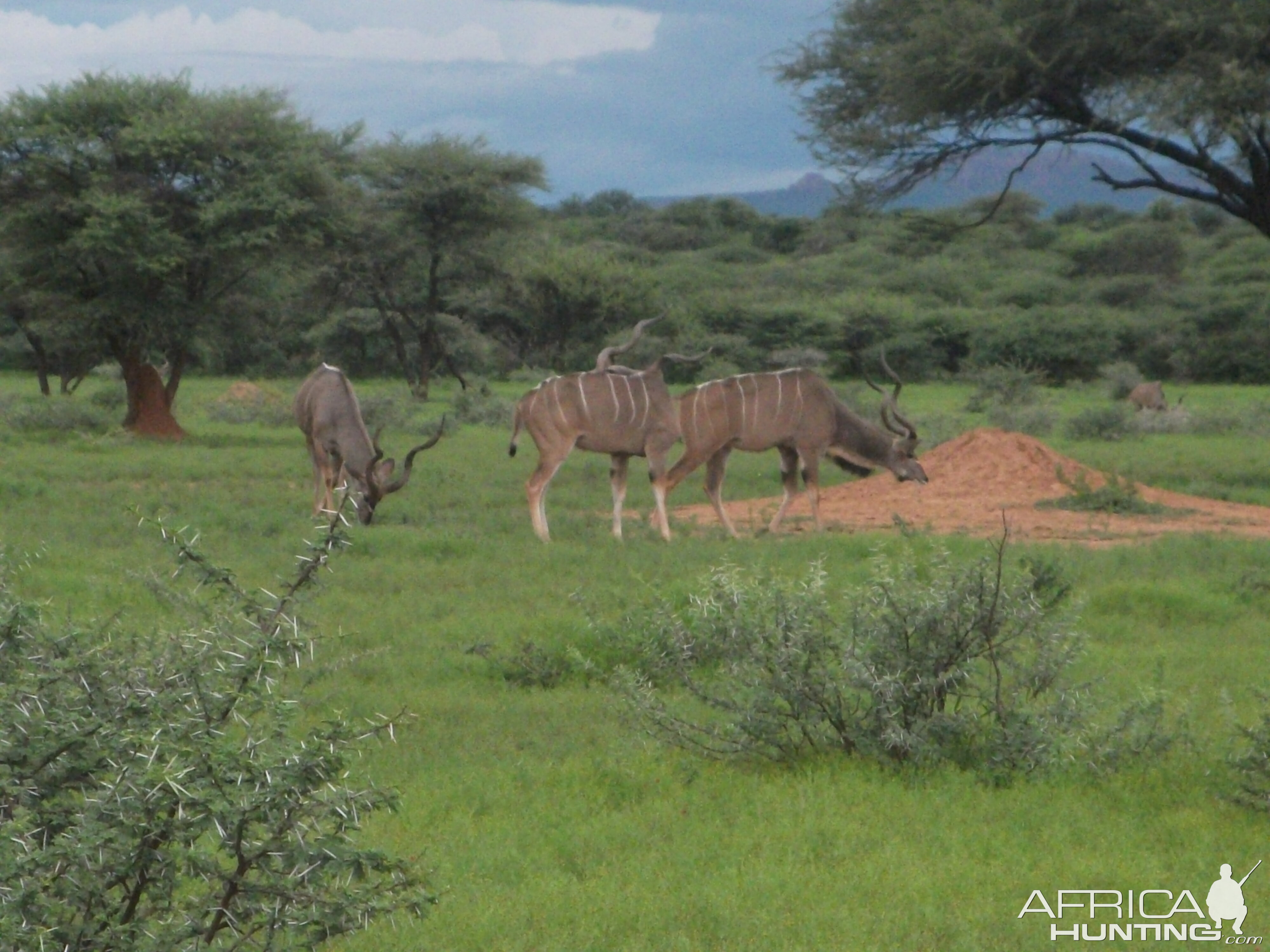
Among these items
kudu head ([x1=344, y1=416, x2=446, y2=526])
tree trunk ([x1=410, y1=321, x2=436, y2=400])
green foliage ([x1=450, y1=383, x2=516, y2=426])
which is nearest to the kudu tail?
kudu head ([x1=344, y1=416, x2=446, y2=526])

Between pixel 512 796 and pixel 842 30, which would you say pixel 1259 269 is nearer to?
pixel 842 30

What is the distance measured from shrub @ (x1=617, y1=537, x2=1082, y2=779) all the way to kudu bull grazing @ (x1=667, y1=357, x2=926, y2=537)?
21.7 ft

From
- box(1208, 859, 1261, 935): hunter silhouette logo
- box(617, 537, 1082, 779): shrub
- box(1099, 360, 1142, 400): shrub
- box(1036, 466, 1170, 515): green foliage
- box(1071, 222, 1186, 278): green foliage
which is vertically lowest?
Answer: box(1099, 360, 1142, 400): shrub

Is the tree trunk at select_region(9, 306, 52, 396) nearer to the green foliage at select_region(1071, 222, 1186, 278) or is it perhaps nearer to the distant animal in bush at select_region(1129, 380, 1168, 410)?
the distant animal in bush at select_region(1129, 380, 1168, 410)

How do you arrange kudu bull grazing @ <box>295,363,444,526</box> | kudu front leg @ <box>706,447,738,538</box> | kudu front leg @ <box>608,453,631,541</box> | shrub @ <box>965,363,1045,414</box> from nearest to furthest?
kudu front leg @ <box>608,453,631,541</box> < kudu bull grazing @ <box>295,363,444,526</box> < kudu front leg @ <box>706,447,738,538</box> < shrub @ <box>965,363,1045,414</box>

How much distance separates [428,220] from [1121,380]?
45.1 ft

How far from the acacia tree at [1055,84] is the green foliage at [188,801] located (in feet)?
41.4

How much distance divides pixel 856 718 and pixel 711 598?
27.3 inches

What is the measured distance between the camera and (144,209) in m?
19.0

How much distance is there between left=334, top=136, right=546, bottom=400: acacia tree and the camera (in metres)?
31.3

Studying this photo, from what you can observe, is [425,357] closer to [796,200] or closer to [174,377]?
[174,377]

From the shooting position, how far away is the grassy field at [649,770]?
435 centimetres

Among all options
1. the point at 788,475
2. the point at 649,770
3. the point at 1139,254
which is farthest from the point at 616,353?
the point at 1139,254

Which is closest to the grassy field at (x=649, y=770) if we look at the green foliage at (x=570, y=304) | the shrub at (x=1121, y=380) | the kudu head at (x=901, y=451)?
the kudu head at (x=901, y=451)
